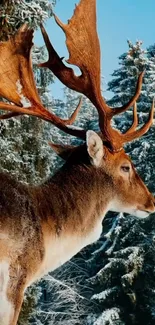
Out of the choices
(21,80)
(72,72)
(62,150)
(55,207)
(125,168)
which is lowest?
(55,207)

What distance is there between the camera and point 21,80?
594cm

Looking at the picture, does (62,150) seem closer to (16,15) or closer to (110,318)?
(16,15)

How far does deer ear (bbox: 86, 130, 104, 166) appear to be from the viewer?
17.7 ft

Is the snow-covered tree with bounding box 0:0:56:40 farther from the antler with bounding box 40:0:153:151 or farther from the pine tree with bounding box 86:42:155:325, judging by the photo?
the pine tree with bounding box 86:42:155:325

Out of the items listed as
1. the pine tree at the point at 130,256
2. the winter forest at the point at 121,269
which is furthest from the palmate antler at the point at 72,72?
the pine tree at the point at 130,256

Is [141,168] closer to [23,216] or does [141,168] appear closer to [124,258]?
[124,258]

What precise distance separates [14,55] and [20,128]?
908 centimetres

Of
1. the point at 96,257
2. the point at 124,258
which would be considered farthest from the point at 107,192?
the point at 96,257

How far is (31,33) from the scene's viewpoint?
6000 mm

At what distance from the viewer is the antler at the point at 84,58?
6078 mm

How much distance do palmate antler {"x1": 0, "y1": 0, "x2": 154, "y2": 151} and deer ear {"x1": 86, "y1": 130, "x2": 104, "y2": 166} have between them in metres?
0.19

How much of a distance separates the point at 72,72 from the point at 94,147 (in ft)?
3.25

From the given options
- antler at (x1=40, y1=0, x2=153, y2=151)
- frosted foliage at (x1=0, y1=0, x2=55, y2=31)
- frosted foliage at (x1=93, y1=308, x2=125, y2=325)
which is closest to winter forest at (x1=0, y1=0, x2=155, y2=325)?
frosted foliage at (x1=93, y1=308, x2=125, y2=325)

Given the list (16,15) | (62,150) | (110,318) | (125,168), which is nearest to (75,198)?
(125,168)
